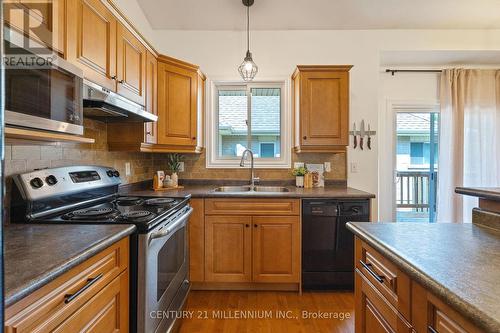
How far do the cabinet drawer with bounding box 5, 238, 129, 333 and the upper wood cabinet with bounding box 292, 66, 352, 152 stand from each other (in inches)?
81.7

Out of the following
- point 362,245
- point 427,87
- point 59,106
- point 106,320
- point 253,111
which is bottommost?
point 106,320

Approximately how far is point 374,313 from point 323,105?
2.02 meters

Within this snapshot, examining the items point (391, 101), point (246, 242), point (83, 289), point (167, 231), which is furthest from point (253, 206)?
point (391, 101)

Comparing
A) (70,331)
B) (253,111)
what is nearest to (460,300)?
(70,331)

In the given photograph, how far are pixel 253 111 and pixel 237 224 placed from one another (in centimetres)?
141

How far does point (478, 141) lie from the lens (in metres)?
3.23

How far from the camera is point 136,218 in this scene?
1.41 m

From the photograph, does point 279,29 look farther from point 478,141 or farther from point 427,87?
point 478,141

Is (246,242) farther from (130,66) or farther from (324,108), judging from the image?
(130,66)

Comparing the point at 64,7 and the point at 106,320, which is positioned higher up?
the point at 64,7

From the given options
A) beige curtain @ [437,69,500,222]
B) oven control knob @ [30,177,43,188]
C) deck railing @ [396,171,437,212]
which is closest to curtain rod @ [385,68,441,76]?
beige curtain @ [437,69,500,222]

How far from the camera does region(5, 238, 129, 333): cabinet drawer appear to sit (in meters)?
0.69

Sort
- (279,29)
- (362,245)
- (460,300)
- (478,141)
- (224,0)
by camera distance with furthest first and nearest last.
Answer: (478,141) → (279,29) → (224,0) → (362,245) → (460,300)

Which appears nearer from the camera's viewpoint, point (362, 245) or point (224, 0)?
point (362, 245)
